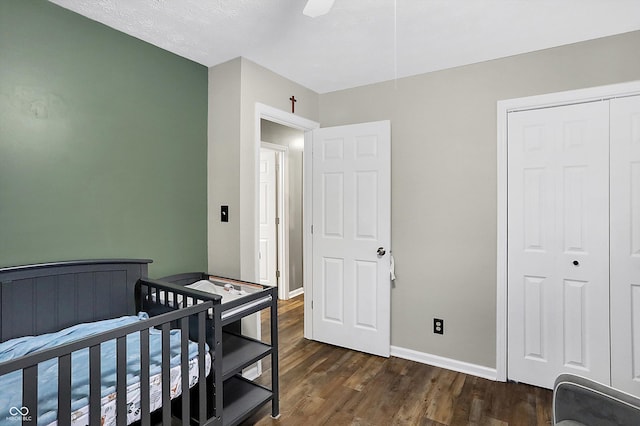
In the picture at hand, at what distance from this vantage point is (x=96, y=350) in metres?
1.27

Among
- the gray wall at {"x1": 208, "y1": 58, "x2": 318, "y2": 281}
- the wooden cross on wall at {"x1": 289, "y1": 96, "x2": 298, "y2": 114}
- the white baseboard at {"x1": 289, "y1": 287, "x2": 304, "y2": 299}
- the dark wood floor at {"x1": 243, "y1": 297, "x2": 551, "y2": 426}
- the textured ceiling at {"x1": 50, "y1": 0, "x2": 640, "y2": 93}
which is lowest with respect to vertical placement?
the dark wood floor at {"x1": 243, "y1": 297, "x2": 551, "y2": 426}

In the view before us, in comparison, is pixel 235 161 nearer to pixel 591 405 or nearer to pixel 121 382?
pixel 121 382

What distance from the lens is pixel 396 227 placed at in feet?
9.56

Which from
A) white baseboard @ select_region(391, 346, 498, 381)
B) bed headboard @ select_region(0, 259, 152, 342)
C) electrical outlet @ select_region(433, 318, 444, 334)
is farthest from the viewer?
electrical outlet @ select_region(433, 318, 444, 334)

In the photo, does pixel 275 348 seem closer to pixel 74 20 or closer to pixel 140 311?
pixel 140 311

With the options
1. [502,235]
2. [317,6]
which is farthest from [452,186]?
[317,6]

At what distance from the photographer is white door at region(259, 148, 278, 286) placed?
4473 millimetres

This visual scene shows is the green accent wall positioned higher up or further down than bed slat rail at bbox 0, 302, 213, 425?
higher up

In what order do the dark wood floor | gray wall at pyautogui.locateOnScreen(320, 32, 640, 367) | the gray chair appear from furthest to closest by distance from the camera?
gray wall at pyautogui.locateOnScreen(320, 32, 640, 367)
the dark wood floor
the gray chair

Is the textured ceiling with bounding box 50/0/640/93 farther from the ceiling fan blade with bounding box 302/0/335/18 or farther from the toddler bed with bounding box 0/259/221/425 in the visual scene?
the toddler bed with bounding box 0/259/221/425

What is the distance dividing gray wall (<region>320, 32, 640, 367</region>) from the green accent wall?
1.59 meters

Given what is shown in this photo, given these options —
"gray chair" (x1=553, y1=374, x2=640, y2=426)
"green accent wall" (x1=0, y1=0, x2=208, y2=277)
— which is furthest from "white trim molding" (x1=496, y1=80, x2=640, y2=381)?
"green accent wall" (x1=0, y1=0, x2=208, y2=277)

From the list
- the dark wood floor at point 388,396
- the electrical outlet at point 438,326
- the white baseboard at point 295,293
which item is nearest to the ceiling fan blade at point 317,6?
the dark wood floor at point 388,396

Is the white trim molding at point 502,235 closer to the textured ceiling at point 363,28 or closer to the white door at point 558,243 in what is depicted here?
the white door at point 558,243
